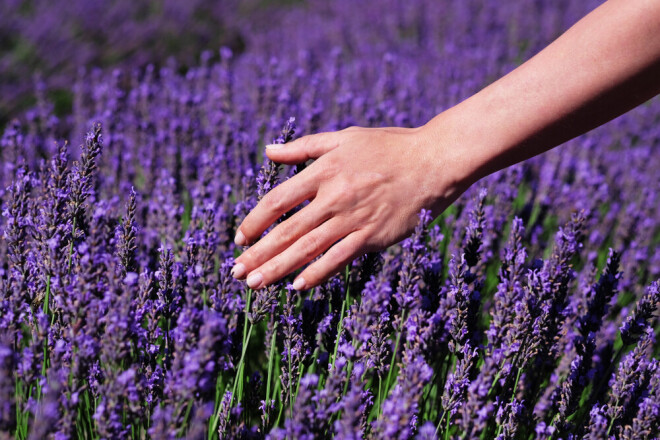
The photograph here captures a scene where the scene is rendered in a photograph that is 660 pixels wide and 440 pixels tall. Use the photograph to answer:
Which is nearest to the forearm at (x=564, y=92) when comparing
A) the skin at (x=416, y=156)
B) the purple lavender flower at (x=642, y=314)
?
the skin at (x=416, y=156)

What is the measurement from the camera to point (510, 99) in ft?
5.26

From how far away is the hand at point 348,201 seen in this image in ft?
5.36

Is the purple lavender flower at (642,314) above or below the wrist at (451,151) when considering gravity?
below

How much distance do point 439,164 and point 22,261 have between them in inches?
49.4

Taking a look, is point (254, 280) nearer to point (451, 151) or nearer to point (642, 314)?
point (451, 151)

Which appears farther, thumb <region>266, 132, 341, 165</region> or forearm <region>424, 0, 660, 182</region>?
thumb <region>266, 132, 341, 165</region>

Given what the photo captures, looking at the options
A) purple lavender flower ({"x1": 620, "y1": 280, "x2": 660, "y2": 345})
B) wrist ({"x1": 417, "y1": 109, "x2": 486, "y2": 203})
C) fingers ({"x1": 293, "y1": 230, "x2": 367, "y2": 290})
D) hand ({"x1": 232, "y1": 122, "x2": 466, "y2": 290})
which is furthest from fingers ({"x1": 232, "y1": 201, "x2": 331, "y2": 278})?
purple lavender flower ({"x1": 620, "y1": 280, "x2": 660, "y2": 345})

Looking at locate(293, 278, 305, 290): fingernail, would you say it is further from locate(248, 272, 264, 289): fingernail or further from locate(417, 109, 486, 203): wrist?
locate(417, 109, 486, 203): wrist

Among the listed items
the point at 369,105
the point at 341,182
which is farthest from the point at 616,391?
the point at 369,105

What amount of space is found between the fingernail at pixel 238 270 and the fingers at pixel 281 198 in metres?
0.13

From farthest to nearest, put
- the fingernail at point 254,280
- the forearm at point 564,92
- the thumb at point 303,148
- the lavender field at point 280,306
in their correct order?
the thumb at point 303,148, the fingernail at point 254,280, the forearm at point 564,92, the lavender field at point 280,306

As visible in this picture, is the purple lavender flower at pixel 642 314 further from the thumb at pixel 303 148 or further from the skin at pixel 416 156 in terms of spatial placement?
the thumb at pixel 303 148

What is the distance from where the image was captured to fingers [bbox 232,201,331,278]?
1.66m

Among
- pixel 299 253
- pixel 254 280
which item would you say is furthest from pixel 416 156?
pixel 254 280
